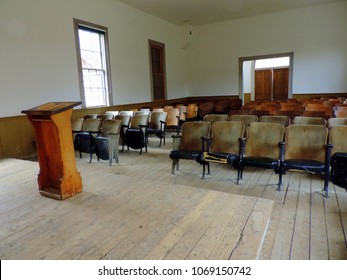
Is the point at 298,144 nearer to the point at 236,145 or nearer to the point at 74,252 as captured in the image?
the point at 236,145

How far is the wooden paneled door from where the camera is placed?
13.4 m

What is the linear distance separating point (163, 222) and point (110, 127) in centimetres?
326

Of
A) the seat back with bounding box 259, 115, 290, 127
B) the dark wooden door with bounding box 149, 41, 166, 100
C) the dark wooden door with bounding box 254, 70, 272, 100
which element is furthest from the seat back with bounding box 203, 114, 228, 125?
the dark wooden door with bounding box 254, 70, 272, 100

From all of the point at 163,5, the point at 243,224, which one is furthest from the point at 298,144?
the point at 163,5

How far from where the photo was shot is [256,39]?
33.0 ft

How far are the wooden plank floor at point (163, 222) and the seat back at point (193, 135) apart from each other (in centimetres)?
100

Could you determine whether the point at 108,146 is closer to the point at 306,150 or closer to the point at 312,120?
the point at 306,150

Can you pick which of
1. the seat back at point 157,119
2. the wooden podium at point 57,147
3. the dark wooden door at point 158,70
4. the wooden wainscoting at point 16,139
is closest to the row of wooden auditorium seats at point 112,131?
the seat back at point 157,119

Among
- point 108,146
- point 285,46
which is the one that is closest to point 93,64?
point 108,146

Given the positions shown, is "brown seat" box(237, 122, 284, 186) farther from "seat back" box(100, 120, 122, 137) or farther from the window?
the window

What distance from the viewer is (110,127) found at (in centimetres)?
491

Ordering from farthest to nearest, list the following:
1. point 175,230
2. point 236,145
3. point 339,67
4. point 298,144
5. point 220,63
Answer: point 220,63, point 339,67, point 236,145, point 298,144, point 175,230

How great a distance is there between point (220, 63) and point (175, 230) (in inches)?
390

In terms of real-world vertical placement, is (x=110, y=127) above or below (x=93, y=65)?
below
